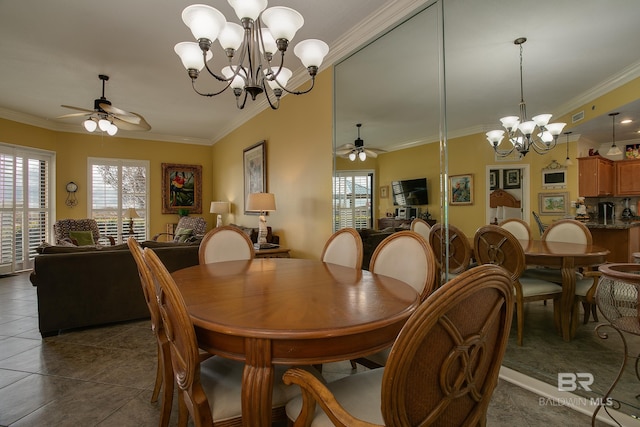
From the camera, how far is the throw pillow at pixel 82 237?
5297mm

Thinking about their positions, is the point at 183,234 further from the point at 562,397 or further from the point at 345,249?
the point at 562,397

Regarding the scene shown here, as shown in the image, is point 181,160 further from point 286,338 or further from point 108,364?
point 286,338

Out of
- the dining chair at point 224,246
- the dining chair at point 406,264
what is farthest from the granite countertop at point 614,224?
the dining chair at point 224,246

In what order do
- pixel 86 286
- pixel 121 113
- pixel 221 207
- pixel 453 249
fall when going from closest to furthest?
1. pixel 453 249
2. pixel 86 286
3. pixel 121 113
4. pixel 221 207

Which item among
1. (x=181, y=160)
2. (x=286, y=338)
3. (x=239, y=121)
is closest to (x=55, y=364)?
(x=286, y=338)

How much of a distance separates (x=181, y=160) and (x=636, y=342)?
24.5ft

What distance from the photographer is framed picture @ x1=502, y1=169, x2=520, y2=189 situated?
2135mm

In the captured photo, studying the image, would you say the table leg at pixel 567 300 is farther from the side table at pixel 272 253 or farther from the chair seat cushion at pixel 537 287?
the side table at pixel 272 253

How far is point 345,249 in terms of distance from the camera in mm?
2219

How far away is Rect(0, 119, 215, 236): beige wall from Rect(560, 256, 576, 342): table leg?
664 cm

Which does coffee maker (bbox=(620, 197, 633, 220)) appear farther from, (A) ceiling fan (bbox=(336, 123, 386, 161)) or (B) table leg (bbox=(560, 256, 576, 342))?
(A) ceiling fan (bbox=(336, 123, 386, 161))

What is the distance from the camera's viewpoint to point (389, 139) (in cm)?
285

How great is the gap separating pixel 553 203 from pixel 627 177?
38 cm

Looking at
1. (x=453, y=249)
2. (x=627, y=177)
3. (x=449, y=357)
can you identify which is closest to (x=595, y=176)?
(x=627, y=177)
